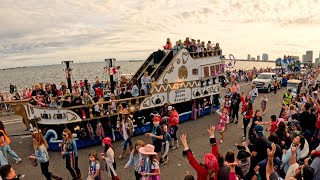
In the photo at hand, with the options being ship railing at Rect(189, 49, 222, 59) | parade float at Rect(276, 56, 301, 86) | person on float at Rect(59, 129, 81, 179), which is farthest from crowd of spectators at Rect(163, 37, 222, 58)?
parade float at Rect(276, 56, 301, 86)

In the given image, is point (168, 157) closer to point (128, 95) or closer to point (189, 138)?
point (189, 138)

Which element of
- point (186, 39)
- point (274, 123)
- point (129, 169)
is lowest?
point (129, 169)

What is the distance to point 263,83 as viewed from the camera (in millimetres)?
23812

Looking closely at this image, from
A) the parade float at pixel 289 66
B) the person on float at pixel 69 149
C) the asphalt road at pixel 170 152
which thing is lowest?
the asphalt road at pixel 170 152

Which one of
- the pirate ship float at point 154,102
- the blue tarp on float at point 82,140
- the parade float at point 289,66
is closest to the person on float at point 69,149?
the pirate ship float at point 154,102

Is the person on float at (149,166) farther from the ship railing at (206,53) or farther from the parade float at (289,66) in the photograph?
the parade float at (289,66)

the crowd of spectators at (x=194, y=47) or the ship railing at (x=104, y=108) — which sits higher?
the crowd of spectators at (x=194, y=47)

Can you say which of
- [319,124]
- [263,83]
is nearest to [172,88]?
[319,124]

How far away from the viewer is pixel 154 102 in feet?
43.5

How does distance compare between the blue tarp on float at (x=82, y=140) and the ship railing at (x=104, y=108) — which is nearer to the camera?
the blue tarp on float at (x=82, y=140)

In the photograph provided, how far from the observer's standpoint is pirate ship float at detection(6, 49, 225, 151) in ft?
35.7

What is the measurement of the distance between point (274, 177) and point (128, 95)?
912 cm

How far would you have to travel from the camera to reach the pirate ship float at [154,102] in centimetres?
1088

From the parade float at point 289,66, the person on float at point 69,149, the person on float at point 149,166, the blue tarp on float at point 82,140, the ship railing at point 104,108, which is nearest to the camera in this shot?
the person on float at point 149,166
